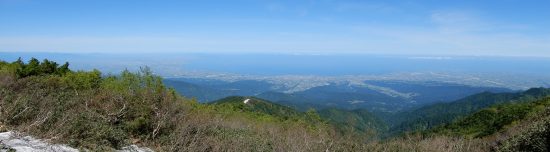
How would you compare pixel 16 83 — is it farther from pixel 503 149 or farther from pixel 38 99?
pixel 503 149

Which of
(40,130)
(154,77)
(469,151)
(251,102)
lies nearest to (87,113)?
(40,130)

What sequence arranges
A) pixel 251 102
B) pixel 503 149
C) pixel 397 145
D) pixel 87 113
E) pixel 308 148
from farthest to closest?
pixel 251 102
pixel 397 145
pixel 503 149
pixel 308 148
pixel 87 113

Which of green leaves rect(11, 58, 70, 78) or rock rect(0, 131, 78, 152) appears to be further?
green leaves rect(11, 58, 70, 78)

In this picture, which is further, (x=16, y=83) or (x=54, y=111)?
(x=16, y=83)

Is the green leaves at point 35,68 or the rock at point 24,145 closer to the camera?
the rock at point 24,145

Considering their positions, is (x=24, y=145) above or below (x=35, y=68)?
above

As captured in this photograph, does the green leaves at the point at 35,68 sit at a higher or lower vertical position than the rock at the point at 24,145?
lower

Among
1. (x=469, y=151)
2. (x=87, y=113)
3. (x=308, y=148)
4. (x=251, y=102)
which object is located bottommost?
(x=251, y=102)

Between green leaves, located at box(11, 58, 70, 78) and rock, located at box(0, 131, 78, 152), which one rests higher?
rock, located at box(0, 131, 78, 152)

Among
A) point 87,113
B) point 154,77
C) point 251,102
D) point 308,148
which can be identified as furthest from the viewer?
point 251,102

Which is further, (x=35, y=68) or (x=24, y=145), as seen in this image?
(x=35, y=68)

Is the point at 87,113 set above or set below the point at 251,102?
above
